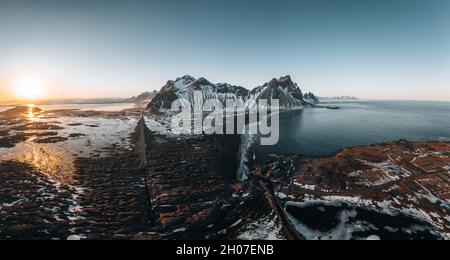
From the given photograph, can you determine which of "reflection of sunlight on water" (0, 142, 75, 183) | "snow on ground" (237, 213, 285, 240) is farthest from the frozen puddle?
"reflection of sunlight on water" (0, 142, 75, 183)

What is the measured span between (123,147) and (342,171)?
4223 cm

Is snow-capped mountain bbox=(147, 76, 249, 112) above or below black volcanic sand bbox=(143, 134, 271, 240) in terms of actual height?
above

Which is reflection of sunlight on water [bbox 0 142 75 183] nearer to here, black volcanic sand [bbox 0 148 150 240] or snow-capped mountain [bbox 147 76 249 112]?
black volcanic sand [bbox 0 148 150 240]

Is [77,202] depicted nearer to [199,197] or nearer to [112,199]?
[112,199]

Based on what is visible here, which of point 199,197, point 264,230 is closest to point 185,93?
point 199,197

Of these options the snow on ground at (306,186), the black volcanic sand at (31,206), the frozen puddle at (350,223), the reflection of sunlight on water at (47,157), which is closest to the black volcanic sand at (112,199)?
the reflection of sunlight on water at (47,157)

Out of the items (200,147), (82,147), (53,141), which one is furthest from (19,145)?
(200,147)

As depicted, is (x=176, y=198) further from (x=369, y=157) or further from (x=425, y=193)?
(x=369, y=157)

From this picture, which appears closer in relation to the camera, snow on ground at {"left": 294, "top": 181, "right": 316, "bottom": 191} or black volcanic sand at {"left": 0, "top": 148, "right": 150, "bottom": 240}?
black volcanic sand at {"left": 0, "top": 148, "right": 150, "bottom": 240}

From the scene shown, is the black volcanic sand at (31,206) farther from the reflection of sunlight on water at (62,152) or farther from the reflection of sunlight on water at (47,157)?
the reflection of sunlight on water at (62,152)

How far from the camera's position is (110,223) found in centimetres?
2070

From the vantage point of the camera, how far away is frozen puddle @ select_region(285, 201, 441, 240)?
19.7m

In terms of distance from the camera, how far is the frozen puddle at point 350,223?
19.7 metres
